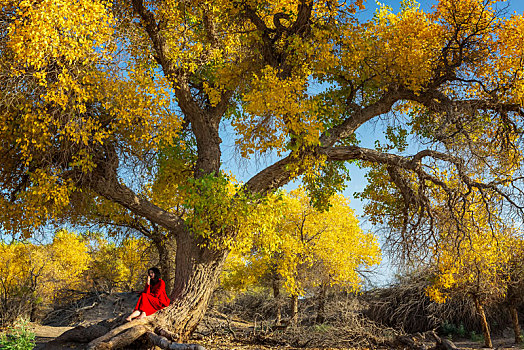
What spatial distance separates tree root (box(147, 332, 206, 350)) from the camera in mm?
5768

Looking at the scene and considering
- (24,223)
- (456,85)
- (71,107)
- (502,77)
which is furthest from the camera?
(456,85)

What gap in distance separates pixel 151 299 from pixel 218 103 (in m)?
5.82

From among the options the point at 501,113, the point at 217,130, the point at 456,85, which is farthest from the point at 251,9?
the point at 501,113

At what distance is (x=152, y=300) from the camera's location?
326 inches

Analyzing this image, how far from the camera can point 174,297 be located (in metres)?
→ 8.39

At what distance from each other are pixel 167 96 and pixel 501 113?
855cm

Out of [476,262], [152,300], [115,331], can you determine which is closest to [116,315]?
[152,300]

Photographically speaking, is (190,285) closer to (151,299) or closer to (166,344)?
(151,299)

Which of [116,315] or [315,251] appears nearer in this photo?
[116,315]

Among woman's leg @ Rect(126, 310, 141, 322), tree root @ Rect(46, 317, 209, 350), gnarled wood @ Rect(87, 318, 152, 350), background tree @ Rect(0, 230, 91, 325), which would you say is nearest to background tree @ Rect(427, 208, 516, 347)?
tree root @ Rect(46, 317, 209, 350)

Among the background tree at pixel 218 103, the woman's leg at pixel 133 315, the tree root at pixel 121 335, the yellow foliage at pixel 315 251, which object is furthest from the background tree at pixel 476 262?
the woman's leg at pixel 133 315

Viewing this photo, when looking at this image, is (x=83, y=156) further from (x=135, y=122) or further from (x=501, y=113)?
(x=501, y=113)

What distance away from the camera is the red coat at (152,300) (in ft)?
26.8

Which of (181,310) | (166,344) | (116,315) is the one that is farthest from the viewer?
(116,315)
